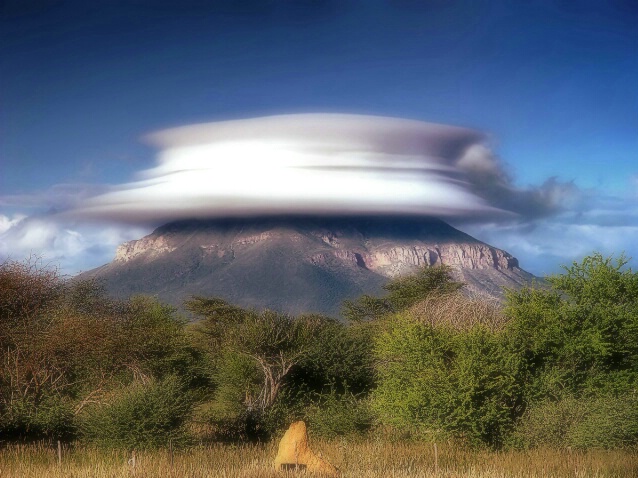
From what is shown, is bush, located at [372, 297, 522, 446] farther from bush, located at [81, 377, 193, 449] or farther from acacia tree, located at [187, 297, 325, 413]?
acacia tree, located at [187, 297, 325, 413]

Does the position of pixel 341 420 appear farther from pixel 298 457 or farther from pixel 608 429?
pixel 298 457

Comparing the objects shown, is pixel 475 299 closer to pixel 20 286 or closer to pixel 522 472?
pixel 522 472

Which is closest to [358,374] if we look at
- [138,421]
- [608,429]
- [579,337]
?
[579,337]

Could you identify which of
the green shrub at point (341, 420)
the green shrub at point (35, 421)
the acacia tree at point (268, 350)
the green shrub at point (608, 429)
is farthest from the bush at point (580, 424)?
the green shrub at point (35, 421)

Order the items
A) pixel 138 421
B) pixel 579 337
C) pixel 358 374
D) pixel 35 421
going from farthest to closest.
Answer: pixel 358 374, pixel 579 337, pixel 35 421, pixel 138 421

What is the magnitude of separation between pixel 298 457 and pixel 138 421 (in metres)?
8.29

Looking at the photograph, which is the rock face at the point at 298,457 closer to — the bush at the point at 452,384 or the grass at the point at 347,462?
the grass at the point at 347,462

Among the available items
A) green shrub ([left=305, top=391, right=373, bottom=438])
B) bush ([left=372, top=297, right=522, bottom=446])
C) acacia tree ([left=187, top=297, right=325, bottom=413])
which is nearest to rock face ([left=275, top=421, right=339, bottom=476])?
bush ([left=372, top=297, right=522, bottom=446])

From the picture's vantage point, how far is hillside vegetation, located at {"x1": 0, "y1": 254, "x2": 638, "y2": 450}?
87.2ft

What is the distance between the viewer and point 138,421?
1033 inches

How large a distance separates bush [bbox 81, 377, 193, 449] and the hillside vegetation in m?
0.05

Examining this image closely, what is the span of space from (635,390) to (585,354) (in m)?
2.44

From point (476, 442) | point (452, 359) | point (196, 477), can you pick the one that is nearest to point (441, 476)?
point (196, 477)

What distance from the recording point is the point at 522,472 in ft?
67.1
